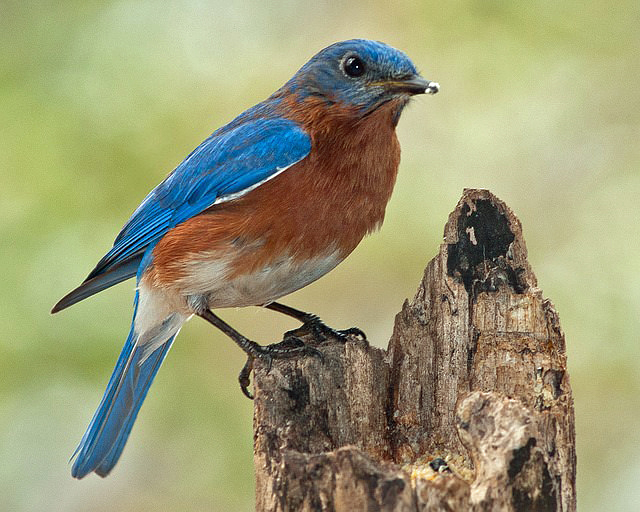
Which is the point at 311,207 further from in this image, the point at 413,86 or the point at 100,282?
the point at 100,282

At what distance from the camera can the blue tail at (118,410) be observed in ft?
19.6

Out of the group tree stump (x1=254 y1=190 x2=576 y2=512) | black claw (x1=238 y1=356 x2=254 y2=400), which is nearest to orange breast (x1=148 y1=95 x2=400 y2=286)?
black claw (x1=238 y1=356 x2=254 y2=400)

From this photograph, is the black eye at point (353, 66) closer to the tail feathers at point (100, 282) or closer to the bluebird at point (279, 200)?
the bluebird at point (279, 200)

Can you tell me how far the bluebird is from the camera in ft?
17.5

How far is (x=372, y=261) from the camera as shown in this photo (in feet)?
23.8

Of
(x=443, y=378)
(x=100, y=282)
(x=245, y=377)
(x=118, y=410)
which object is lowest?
(x=443, y=378)

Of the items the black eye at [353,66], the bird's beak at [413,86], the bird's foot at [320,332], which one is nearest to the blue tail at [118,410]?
the bird's foot at [320,332]

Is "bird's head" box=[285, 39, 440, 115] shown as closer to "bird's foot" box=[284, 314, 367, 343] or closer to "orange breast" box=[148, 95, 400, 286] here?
"orange breast" box=[148, 95, 400, 286]

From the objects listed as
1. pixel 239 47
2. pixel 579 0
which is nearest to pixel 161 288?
pixel 239 47

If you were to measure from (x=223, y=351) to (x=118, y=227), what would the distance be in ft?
3.62

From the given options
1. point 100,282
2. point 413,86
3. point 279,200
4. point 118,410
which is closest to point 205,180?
point 279,200

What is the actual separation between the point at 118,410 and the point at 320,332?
4.42ft

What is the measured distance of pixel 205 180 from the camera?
18.7 feet

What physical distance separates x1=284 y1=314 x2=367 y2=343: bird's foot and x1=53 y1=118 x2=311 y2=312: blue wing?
2.73 feet
